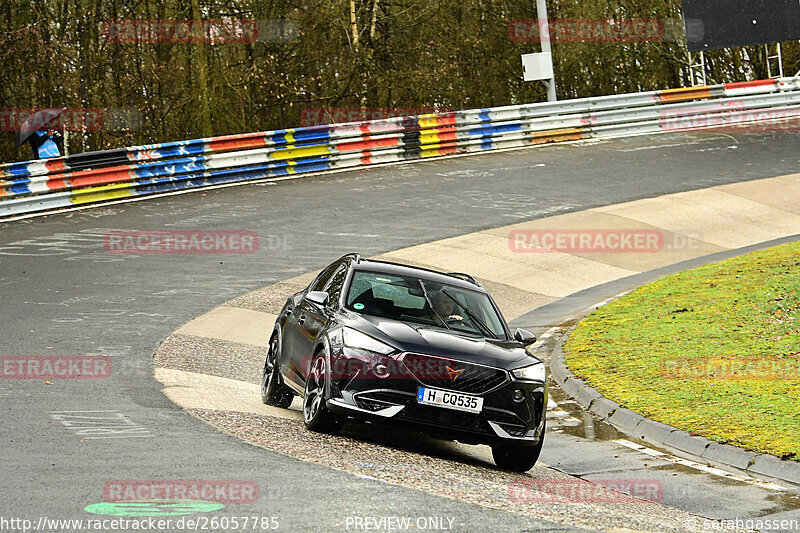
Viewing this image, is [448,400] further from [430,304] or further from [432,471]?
[430,304]

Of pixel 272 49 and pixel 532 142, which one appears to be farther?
pixel 272 49

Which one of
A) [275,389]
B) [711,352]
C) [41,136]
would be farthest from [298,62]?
[275,389]

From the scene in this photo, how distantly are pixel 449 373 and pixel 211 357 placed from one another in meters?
5.44

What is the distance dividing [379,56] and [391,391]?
27005 millimetres

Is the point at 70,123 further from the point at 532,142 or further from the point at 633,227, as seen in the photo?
the point at 633,227

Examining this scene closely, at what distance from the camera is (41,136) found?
2395 centimetres

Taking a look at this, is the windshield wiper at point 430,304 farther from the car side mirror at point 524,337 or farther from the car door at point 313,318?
the car door at point 313,318

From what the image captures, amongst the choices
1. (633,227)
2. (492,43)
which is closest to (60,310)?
(633,227)

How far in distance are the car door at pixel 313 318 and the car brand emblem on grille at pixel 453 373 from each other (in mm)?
1359

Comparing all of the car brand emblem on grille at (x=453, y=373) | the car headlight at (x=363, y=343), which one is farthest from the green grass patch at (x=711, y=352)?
the car headlight at (x=363, y=343)

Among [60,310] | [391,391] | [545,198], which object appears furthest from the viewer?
[545,198]

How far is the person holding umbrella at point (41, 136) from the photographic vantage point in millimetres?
23891

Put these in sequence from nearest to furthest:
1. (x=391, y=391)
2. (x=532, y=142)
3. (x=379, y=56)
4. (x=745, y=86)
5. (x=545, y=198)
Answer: (x=391, y=391)
(x=545, y=198)
(x=532, y=142)
(x=745, y=86)
(x=379, y=56)

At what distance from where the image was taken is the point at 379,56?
34531 mm
